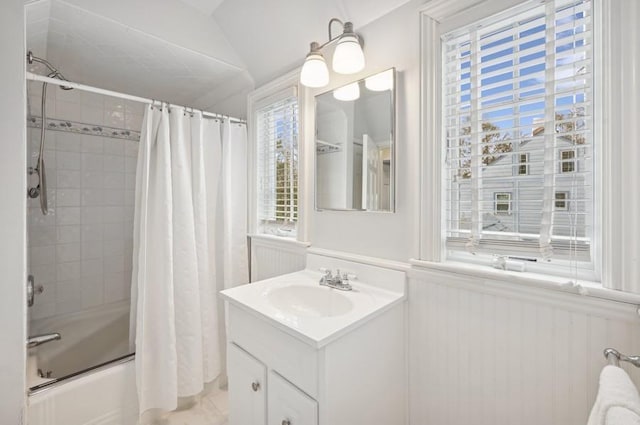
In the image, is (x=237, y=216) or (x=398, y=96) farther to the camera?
(x=237, y=216)

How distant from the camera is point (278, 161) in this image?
6.36 feet

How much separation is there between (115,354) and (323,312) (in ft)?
5.49

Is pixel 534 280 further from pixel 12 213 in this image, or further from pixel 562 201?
pixel 12 213

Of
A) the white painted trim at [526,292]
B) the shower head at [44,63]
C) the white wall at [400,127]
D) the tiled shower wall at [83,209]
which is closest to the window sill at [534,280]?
the white painted trim at [526,292]

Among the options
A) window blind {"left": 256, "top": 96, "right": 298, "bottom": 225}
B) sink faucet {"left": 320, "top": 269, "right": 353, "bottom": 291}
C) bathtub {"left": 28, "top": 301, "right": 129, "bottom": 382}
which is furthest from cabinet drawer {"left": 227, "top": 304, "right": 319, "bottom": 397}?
bathtub {"left": 28, "top": 301, "right": 129, "bottom": 382}

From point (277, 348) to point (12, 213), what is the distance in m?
1.21

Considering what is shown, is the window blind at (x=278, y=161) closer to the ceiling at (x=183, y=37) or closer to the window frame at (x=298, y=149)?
the window frame at (x=298, y=149)

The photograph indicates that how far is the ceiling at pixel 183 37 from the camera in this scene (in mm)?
1384

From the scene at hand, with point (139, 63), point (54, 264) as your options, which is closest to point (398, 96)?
point (139, 63)

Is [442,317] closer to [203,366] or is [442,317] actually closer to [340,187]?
[340,187]

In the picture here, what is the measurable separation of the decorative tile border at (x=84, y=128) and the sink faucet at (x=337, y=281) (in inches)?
84.0

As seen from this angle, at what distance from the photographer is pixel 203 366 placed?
1785 mm

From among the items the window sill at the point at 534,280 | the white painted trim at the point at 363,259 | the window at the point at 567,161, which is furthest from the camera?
the white painted trim at the point at 363,259

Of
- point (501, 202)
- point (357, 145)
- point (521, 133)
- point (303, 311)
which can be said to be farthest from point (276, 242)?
point (521, 133)
